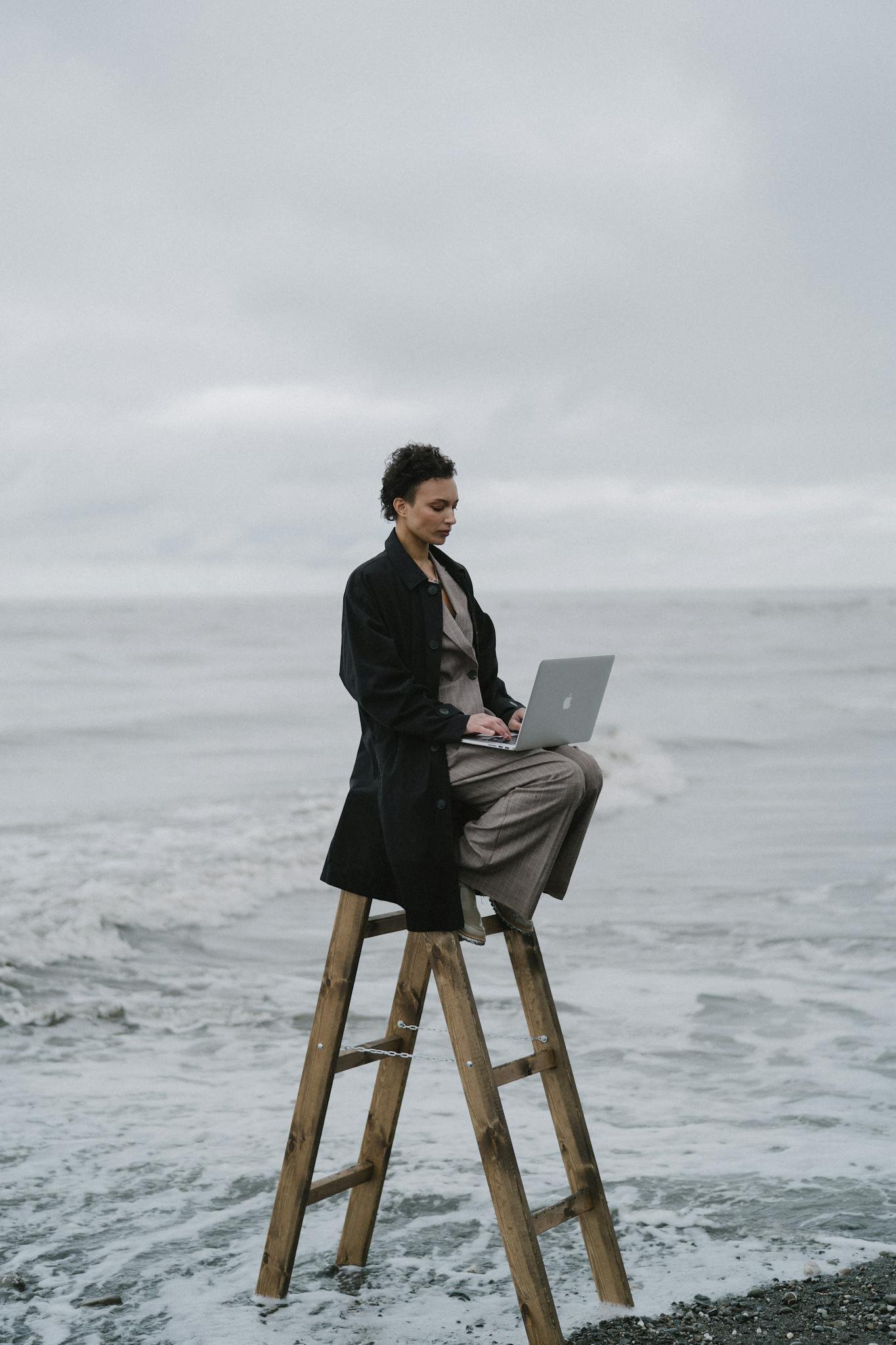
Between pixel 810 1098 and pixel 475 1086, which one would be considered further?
pixel 810 1098

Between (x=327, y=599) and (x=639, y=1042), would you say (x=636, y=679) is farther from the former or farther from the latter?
(x=327, y=599)

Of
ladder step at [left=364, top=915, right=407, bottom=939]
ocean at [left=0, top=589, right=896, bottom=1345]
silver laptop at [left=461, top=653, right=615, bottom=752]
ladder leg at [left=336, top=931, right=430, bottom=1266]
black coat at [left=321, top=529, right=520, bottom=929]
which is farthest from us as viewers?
ocean at [left=0, top=589, right=896, bottom=1345]

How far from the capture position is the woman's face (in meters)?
3.40

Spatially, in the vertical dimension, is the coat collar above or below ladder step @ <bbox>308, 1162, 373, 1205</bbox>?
above

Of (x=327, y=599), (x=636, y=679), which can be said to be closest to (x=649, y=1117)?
(x=636, y=679)

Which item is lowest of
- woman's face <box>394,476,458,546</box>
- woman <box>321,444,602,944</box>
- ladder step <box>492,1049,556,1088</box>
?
ladder step <box>492,1049,556,1088</box>

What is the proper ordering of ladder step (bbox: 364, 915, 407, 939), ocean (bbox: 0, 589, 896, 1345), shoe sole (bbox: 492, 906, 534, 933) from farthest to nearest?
1. ocean (bbox: 0, 589, 896, 1345)
2. ladder step (bbox: 364, 915, 407, 939)
3. shoe sole (bbox: 492, 906, 534, 933)

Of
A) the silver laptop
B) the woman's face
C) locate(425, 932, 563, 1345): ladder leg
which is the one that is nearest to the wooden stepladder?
locate(425, 932, 563, 1345): ladder leg

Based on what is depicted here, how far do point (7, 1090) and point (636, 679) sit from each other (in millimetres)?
29033

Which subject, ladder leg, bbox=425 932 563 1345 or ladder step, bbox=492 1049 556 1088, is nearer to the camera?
ladder leg, bbox=425 932 563 1345

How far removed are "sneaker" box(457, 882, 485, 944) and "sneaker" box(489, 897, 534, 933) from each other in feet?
0.25

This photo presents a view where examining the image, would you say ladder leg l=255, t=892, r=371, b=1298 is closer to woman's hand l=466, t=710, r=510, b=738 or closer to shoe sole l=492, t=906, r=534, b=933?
shoe sole l=492, t=906, r=534, b=933

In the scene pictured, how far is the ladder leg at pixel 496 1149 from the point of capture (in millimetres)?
3301

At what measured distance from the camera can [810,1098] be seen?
5586 millimetres
